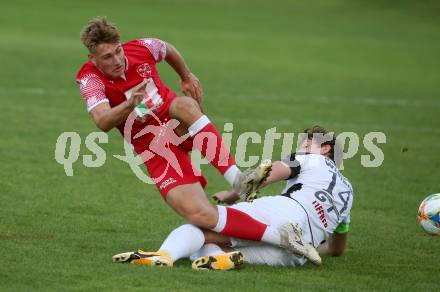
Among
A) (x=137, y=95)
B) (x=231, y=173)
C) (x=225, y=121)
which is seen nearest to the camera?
(x=137, y=95)

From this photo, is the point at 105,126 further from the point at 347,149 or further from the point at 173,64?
the point at 347,149

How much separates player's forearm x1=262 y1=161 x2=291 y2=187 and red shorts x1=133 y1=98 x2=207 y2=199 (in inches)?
28.2

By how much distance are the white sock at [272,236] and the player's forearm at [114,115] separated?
62.8 inches

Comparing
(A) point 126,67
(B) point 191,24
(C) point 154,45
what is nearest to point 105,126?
(A) point 126,67

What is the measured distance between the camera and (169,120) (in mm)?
8938

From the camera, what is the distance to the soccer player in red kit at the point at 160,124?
819 centimetres

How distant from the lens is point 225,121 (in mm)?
17328

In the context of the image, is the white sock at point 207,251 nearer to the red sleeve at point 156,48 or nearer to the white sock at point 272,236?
the white sock at point 272,236

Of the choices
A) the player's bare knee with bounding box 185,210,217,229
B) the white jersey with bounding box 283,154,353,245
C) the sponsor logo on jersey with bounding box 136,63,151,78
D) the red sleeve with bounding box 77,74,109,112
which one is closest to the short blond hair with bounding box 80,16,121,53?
the red sleeve with bounding box 77,74,109,112

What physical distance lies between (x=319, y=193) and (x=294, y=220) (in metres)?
0.38

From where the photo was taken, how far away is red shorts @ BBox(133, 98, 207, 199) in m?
8.57

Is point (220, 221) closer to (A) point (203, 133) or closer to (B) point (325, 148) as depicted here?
(A) point (203, 133)

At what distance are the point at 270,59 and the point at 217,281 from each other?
20.6 m

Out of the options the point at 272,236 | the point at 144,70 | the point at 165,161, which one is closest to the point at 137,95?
the point at 165,161
